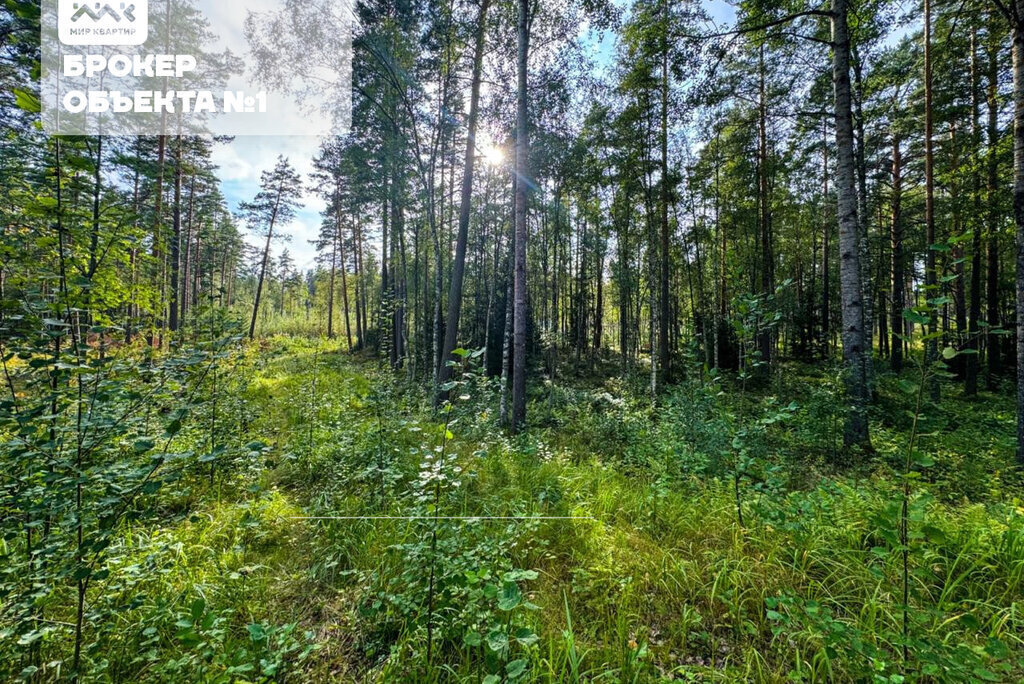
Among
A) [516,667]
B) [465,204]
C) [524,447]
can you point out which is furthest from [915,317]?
[465,204]

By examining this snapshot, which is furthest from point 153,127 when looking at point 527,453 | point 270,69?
point 527,453

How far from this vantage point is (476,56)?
8.29 metres

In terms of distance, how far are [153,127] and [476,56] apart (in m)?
12.6

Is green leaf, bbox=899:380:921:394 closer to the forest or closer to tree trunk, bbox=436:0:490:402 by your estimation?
the forest

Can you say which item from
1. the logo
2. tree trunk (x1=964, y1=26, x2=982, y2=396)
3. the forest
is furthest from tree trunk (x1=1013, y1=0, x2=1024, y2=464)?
the logo

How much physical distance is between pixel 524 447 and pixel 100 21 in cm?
858

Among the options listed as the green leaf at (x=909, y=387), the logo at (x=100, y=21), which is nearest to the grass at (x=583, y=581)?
the green leaf at (x=909, y=387)

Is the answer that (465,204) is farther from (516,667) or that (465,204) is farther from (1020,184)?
(1020,184)

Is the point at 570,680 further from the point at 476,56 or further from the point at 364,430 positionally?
the point at 476,56

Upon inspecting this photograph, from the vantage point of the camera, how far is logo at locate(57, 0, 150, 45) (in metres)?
4.59

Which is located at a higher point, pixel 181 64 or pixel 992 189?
pixel 181 64

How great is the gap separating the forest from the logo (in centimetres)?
71

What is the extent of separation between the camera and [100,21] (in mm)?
4930

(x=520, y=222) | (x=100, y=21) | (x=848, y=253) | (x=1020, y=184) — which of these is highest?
(x=100, y=21)
